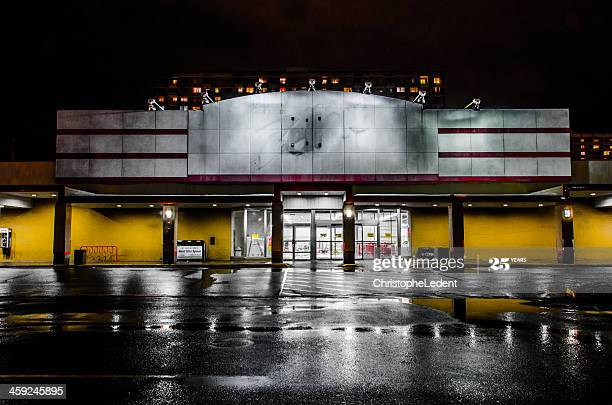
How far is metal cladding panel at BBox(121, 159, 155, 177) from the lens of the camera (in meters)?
30.6

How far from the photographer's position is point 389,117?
1191 inches

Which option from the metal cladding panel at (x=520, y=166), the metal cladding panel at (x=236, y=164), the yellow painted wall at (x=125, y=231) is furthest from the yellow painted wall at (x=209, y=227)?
the metal cladding panel at (x=520, y=166)

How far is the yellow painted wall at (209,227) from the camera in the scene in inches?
1350

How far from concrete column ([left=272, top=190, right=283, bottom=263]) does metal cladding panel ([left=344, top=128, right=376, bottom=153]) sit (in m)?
5.65

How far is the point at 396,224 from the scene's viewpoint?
34.4 metres

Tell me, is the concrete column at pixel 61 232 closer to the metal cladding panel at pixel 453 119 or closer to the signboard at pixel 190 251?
the signboard at pixel 190 251

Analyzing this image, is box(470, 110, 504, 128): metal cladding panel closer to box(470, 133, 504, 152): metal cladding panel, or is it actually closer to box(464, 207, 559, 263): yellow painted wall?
box(470, 133, 504, 152): metal cladding panel

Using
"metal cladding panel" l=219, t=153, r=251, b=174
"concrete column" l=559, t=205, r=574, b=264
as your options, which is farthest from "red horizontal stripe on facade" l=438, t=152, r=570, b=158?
"metal cladding panel" l=219, t=153, r=251, b=174

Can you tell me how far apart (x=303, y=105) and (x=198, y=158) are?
7.78 metres

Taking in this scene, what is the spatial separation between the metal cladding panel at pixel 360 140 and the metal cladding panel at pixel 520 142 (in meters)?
8.91

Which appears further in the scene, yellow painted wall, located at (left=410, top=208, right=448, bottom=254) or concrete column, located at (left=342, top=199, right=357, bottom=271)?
yellow painted wall, located at (left=410, top=208, right=448, bottom=254)

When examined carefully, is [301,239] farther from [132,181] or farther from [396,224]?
[132,181]

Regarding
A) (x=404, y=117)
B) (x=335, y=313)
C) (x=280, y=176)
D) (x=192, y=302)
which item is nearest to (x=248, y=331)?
(x=335, y=313)

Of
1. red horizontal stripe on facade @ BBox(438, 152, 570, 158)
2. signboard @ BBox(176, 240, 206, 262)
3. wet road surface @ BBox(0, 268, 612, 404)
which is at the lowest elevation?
wet road surface @ BBox(0, 268, 612, 404)
